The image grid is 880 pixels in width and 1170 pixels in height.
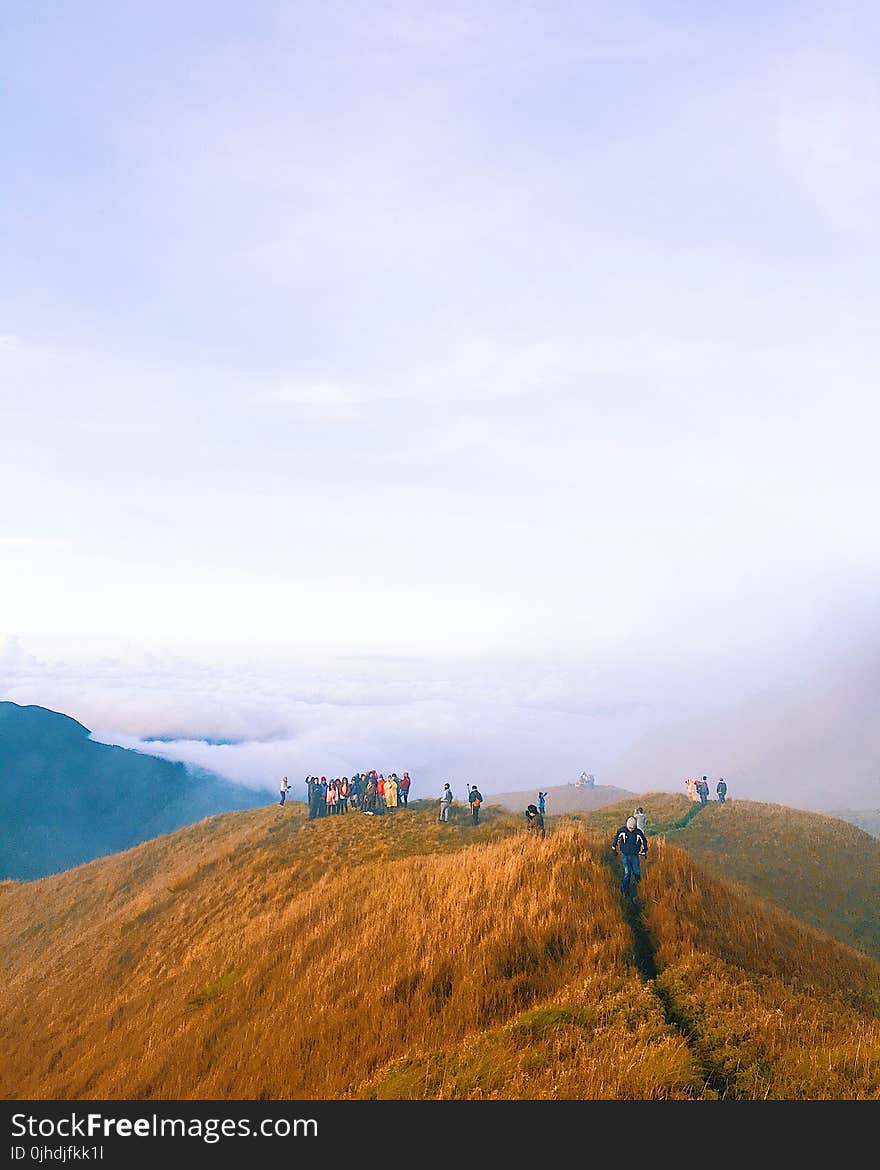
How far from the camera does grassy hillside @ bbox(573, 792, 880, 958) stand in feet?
87.4

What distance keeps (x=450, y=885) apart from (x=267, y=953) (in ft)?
17.3

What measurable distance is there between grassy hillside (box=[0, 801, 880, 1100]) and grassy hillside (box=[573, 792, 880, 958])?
1154 centimetres

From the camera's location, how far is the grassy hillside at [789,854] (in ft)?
87.4

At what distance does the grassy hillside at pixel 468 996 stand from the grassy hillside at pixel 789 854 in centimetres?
1154

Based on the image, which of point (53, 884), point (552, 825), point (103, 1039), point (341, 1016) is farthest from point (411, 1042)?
point (53, 884)

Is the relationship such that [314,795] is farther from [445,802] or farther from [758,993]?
[758,993]

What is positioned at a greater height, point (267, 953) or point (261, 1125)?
point (261, 1125)

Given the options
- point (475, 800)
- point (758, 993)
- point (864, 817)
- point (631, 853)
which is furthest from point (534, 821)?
point (864, 817)

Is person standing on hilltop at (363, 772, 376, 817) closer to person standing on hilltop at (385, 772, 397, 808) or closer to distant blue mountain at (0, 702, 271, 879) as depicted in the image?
person standing on hilltop at (385, 772, 397, 808)

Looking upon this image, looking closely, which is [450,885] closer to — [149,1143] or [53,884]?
[149,1143]

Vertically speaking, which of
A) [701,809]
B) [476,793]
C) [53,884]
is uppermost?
[476,793]

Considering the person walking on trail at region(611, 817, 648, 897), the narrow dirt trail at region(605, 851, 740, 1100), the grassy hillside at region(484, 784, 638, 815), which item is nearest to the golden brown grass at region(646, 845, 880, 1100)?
the narrow dirt trail at region(605, 851, 740, 1100)

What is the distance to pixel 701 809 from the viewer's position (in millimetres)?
40344

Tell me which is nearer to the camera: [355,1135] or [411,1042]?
[355,1135]
